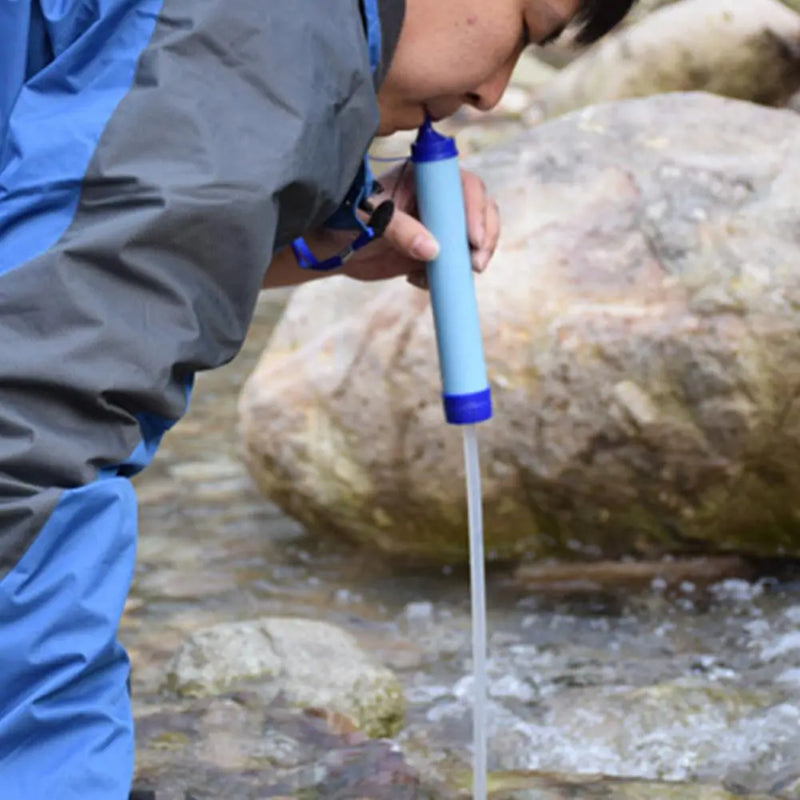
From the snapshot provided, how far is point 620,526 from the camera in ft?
12.8

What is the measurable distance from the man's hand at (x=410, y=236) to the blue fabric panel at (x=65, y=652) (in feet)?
3.17

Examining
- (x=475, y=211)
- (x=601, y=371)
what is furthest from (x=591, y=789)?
(x=601, y=371)

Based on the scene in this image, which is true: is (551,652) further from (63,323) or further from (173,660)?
(63,323)

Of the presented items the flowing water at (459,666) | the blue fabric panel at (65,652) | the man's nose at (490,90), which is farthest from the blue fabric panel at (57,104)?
the flowing water at (459,666)

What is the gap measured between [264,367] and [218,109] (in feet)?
9.20

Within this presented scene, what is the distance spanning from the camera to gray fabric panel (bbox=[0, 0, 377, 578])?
137 centimetres

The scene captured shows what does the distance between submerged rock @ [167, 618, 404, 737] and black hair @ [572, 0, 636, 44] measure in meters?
1.43

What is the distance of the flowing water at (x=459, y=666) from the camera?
265 cm

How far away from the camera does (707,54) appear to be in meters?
6.28

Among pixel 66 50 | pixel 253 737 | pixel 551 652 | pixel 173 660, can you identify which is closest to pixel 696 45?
pixel 551 652

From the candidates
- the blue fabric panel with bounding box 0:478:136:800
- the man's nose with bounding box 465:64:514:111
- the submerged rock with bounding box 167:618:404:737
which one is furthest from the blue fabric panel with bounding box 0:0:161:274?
the submerged rock with bounding box 167:618:404:737

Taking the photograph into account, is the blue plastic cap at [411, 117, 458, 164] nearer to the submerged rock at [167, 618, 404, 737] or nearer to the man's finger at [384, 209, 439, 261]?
the man's finger at [384, 209, 439, 261]

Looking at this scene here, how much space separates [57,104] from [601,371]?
7.77ft

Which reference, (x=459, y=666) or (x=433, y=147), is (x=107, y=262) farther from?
(x=459, y=666)
